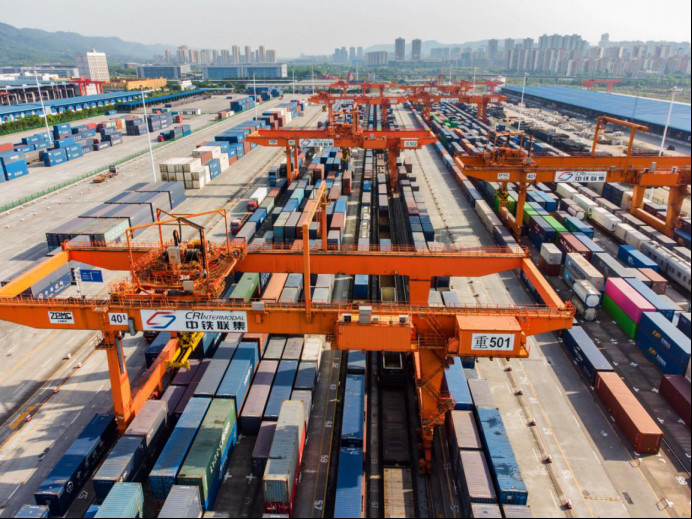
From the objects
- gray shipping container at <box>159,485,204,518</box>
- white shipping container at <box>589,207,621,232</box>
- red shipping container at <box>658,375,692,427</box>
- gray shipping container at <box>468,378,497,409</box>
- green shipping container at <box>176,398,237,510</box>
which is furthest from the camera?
white shipping container at <box>589,207,621,232</box>

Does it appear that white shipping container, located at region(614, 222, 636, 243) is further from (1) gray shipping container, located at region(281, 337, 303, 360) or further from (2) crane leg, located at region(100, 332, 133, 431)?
(2) crane leg, located at region(100, 332, 133, 431)

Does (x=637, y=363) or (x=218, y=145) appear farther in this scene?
(x=218, y=145)

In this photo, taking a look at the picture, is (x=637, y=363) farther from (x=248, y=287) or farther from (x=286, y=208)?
(x=286, y=208)

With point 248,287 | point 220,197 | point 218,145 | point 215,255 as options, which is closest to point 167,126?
point 218,145

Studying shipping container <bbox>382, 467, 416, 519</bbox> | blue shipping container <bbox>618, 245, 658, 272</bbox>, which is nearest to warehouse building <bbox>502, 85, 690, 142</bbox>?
blue shipping container <bbox>618, 245, 658, 272</bbox>

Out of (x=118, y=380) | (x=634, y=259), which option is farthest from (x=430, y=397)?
(x=634, y=259)

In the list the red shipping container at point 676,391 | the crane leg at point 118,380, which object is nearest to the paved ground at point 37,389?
the crane leg at point 118,380

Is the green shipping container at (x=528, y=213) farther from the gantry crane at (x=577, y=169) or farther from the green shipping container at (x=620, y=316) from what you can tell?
the green shipping container at (x=620, y=316)
